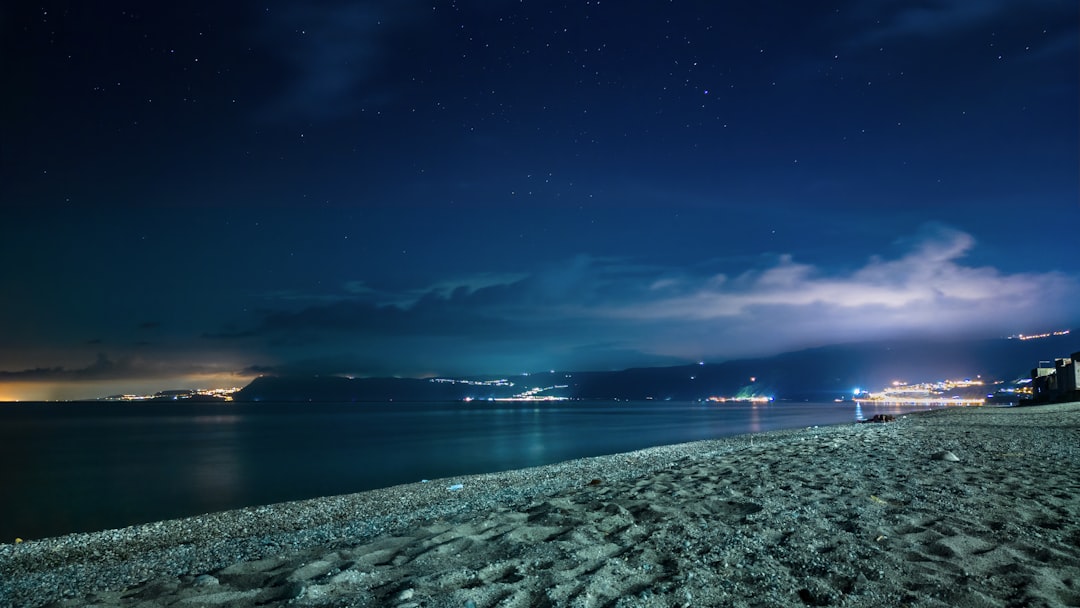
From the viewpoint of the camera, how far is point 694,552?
5.42 meters

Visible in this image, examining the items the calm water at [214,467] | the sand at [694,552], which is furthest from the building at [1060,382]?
the sand at [694,552]

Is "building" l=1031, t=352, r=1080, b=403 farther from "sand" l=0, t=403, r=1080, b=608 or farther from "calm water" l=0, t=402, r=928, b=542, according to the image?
"sand" l=0, t=403, r=1080, b=608

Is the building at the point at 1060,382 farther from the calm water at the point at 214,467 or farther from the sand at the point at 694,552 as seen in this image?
the sand at the point at 694,552

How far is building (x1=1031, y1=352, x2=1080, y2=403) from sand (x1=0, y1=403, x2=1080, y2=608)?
27507mm

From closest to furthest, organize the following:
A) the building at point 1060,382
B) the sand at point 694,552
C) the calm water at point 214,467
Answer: the sand at point 694,552, the calm water at point 214,467, the building at point 1060,382

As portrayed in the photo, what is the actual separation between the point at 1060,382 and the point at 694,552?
39116 millimetres

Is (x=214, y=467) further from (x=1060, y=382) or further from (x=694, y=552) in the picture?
(x=1060, y=382)

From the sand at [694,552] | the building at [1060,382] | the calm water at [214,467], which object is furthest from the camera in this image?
the building at [1060,382]

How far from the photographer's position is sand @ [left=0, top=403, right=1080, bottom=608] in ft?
14.8

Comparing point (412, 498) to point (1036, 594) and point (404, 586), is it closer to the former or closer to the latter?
point (404, 586)

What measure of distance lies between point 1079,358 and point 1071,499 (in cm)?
3227

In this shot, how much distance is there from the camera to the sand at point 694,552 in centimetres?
450

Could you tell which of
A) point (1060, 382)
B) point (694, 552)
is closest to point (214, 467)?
point (694, 552)

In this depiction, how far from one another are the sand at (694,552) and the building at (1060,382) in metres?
27.5
